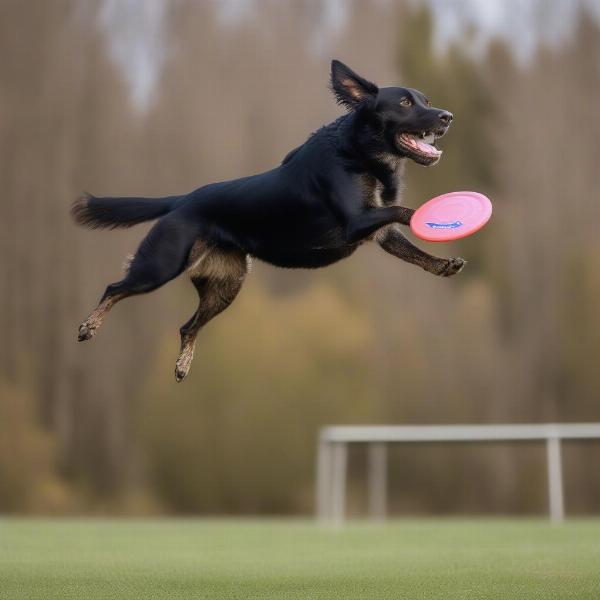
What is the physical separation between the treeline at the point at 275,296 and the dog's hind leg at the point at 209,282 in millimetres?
11138

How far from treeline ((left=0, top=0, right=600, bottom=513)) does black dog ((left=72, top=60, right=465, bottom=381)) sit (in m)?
11.4

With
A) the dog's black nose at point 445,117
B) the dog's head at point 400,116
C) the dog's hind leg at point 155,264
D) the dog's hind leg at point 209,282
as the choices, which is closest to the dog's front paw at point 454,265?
the dog's head at point 400,116

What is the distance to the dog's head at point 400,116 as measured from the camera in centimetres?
468

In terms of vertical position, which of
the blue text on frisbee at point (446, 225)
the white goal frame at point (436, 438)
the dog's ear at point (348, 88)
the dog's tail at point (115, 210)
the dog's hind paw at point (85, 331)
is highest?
the dog's ear at point (348, 88)

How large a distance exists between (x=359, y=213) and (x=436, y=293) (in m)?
13.1

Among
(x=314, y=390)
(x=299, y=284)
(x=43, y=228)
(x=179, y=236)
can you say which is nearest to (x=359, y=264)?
(x=299, y=284)

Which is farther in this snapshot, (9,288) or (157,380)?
(9,288)

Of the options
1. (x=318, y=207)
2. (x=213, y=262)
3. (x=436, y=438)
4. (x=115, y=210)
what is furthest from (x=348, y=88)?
(x=436, y=438)

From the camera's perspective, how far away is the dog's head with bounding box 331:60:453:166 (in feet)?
15.4

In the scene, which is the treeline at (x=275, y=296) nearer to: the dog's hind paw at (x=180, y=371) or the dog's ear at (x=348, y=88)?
the dog's hind paw at (x=180, y=371)

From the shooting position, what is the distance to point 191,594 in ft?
14.4

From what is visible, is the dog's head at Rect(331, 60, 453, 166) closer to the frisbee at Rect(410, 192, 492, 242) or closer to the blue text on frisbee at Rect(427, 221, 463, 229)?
the frisbee at Rect(410, 192, 492, 242)

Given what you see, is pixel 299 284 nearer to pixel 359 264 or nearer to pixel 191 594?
pixel 359 264

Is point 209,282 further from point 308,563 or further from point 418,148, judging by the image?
point 308,563
